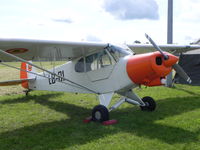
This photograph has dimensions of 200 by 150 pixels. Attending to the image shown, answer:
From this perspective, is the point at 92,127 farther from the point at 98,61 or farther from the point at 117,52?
the point at 117,52

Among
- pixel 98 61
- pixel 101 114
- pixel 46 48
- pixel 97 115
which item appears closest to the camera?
pixel 101 114

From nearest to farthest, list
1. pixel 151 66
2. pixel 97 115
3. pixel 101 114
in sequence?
pixel 151 66 → pixel 101 114 → pixel 97 115

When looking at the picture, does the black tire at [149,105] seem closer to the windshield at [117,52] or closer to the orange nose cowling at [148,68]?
the orange nose cowling at [148,68]

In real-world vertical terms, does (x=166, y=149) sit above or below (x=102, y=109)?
below

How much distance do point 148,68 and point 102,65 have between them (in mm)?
1514

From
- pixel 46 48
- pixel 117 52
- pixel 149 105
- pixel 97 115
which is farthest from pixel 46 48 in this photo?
pixel 149 105

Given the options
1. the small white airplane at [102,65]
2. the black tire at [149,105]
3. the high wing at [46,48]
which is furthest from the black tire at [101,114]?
the black tire at [149,105]

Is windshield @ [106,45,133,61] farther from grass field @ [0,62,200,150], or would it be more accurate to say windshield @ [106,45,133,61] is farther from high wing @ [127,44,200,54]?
high wing @ [127,44,200,54]

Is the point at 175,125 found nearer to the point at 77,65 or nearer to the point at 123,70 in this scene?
the point at 123,70

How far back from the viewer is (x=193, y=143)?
4555 millimetres

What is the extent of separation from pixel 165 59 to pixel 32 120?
12.7 ft

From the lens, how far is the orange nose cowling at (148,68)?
5.49 meters

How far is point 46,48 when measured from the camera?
21.9 feet

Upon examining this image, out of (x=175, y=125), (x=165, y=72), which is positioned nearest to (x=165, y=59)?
(x=165, y=72)
